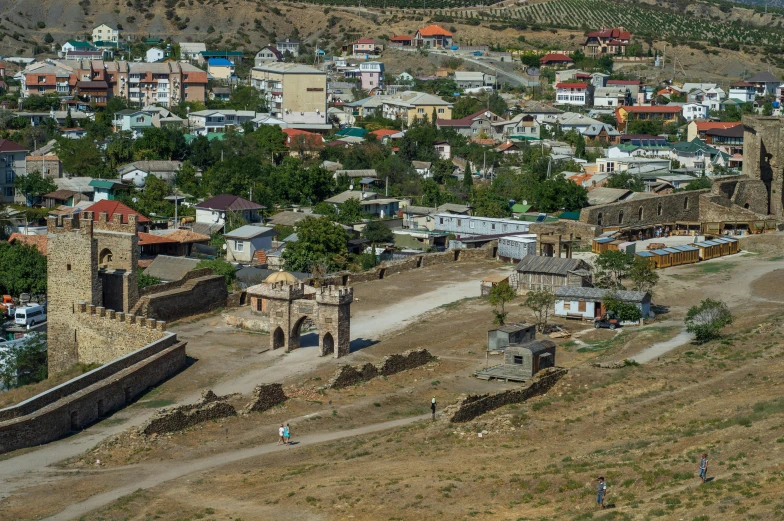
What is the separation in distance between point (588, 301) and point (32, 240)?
85.9ft

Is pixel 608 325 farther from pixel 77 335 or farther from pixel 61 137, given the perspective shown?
pixel 61 137

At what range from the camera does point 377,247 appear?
63219mm

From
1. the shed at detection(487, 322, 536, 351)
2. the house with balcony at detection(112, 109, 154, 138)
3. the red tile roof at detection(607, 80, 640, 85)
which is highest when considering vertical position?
the red tile roof at detection(607, 80, 640, 85)

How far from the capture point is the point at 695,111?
111 metres

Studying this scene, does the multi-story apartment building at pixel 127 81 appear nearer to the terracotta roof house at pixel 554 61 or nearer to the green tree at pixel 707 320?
the terracotta roof house at pixel 554 61

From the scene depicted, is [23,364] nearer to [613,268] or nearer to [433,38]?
[613,268]

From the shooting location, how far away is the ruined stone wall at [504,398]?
32.9 meters

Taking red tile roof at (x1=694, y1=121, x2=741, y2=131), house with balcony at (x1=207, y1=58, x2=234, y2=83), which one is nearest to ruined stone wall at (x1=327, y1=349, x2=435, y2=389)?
red tile roof at (x1=694, y1=121, x2=741, y2=131)

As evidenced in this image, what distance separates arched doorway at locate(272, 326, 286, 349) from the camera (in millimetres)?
40688

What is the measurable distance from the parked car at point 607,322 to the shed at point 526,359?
6.45m

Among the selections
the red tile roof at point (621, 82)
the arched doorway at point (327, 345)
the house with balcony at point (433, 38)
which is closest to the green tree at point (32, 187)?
the arched doorway at point (327, 345)

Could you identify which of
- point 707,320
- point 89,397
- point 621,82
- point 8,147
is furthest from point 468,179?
point 89,397

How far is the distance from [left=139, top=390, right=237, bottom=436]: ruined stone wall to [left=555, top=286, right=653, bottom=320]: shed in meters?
15.1

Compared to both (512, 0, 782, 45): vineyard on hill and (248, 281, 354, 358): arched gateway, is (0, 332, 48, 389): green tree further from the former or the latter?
(512, 0, 782, 45): vineyard on hill
